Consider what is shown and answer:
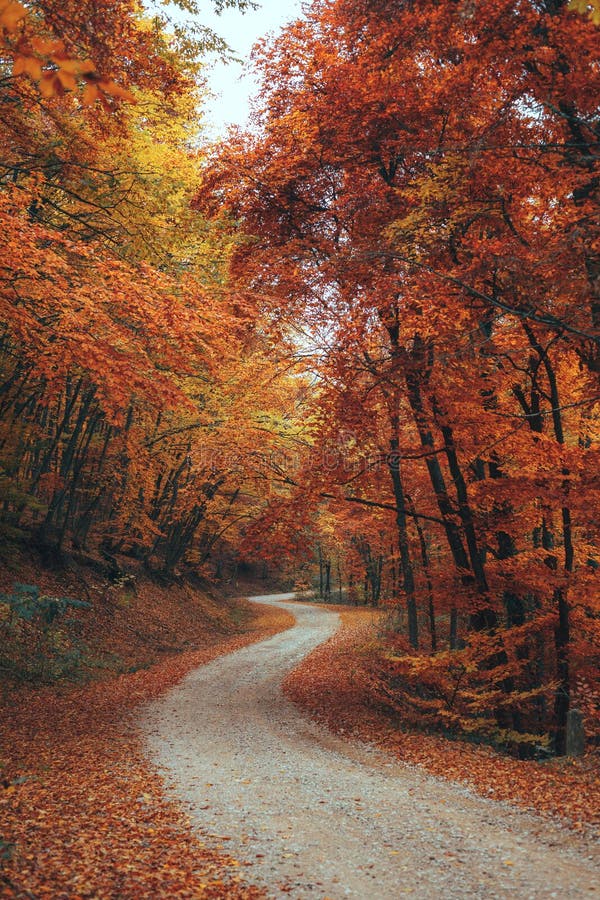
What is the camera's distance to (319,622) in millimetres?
30797

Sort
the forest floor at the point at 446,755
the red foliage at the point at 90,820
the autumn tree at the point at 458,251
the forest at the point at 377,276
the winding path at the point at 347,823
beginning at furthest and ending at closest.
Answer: the forest at the point at 377,276 → the autumn tree at the point at 458,251 → the forest floor at the point at 446,755 → the winding path at the point at 347,823 → the red foliage at the point at 90,820

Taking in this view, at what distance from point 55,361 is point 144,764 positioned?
20.4 ft

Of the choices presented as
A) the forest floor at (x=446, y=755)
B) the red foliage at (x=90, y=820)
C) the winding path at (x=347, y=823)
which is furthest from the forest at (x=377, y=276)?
the winding path at (x=347, y=823)

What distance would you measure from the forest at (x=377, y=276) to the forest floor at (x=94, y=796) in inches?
72.4

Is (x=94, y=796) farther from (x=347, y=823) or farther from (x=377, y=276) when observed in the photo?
(x=377, y=276)

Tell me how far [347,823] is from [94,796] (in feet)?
9.22

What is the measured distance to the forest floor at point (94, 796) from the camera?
14.8 feet

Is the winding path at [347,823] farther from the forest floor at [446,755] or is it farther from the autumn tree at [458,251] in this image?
the autumn tree at [458,251]

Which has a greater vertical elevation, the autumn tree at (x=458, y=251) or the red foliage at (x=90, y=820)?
the autumn tree at (x=458, y=251)

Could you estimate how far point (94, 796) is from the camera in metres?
6.64

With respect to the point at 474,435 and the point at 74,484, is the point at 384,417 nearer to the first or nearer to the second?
the point at 474,435

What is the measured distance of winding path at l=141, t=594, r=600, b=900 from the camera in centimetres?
478

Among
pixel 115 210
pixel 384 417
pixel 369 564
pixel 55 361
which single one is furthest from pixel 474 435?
pixel 369 564

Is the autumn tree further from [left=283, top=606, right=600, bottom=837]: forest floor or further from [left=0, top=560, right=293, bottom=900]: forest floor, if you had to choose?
[left=0, top=560, right=293, bottom=900]: forest floor
